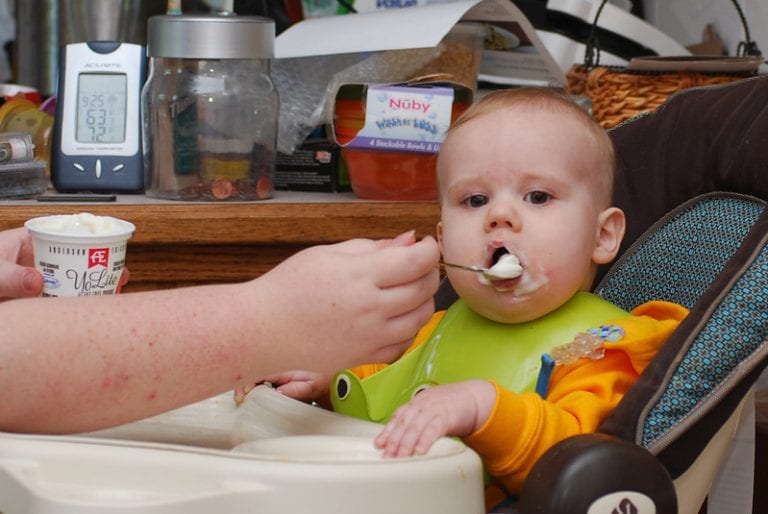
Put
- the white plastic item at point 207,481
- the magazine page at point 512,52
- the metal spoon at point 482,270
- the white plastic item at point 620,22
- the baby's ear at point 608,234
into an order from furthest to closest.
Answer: the white plastic item at point 620,22 < the magazine page at point 512,52 < the baby's ear at point 608,234 < the metal spoon at point 482,270 < the white plastic item at point 207,481

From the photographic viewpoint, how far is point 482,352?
122cm

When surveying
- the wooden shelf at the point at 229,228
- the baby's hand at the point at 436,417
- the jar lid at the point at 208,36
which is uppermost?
the jar lid at the point at 208,36

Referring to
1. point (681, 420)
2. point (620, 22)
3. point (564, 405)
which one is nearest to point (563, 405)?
point (564, 405)

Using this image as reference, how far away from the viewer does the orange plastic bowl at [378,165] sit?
77.5 inches

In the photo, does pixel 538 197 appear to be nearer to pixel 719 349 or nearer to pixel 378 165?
pixel 719 349

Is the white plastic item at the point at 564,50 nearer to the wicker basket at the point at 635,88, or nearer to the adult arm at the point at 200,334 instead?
the wicker basket at the point at 635,88

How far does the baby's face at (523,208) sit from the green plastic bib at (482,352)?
0.02 metres

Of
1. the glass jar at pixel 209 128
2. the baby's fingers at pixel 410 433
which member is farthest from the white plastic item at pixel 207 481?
the glass jar at pixel 209 128

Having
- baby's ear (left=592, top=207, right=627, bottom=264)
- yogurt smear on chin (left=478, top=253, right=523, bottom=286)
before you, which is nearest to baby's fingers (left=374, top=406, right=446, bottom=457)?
yogurt smear on chin (left=478, top=253, right=523, bottom=286)

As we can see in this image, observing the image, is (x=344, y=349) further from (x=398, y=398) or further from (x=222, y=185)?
(x=222, y=185)

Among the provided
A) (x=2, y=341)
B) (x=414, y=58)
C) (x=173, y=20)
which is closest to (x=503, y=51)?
(x=414, y=58)

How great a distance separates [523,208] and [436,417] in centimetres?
28

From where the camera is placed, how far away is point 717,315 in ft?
3.56

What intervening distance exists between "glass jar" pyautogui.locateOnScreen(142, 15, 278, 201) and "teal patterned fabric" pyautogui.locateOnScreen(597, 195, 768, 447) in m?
0.75
